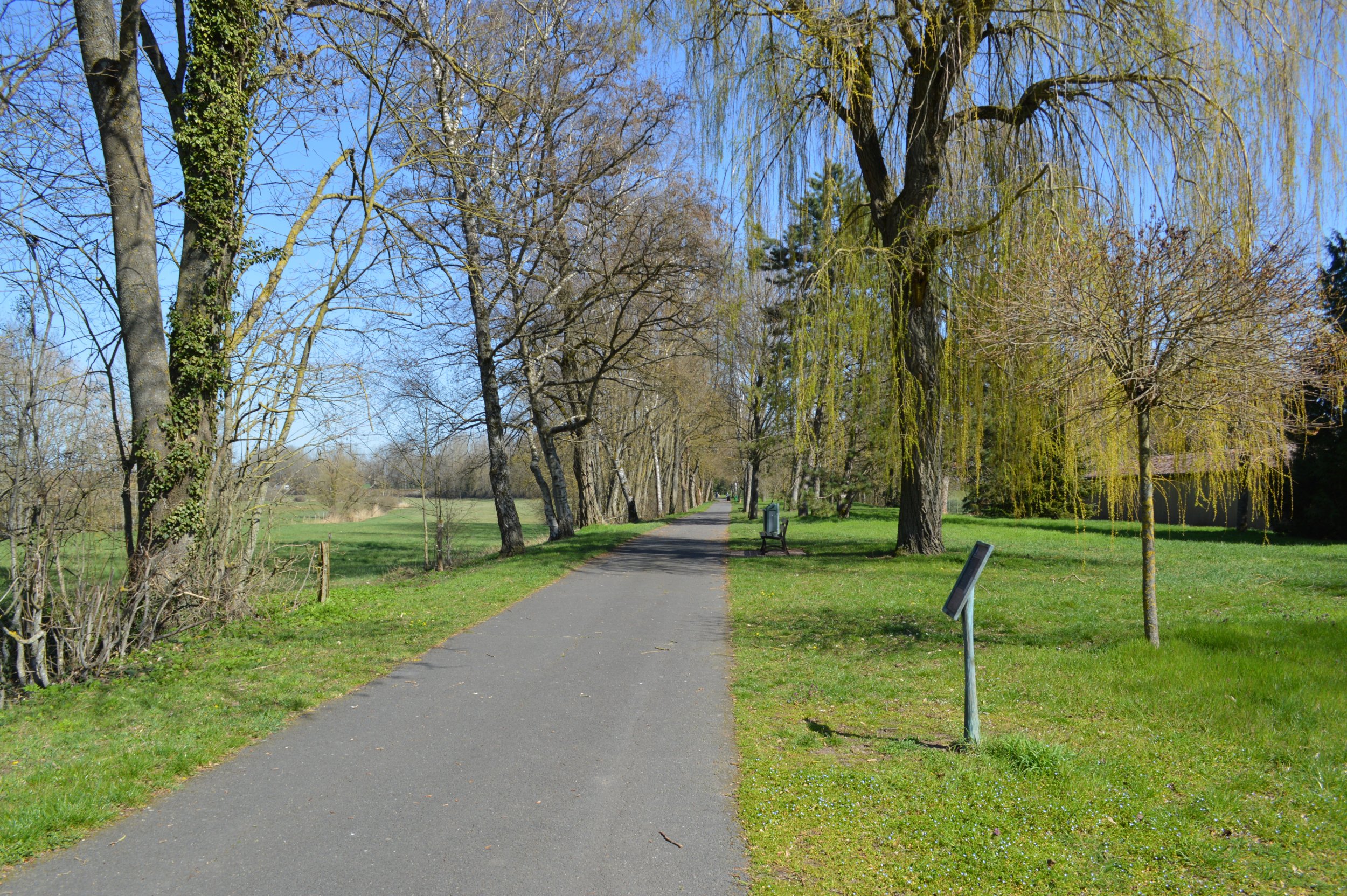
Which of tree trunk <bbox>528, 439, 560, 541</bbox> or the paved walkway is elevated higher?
tree trunk <bbox>528, 439, 560, 541</bbox>

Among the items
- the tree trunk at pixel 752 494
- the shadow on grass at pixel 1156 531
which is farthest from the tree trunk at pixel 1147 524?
the tree trunk at pixel 752 494

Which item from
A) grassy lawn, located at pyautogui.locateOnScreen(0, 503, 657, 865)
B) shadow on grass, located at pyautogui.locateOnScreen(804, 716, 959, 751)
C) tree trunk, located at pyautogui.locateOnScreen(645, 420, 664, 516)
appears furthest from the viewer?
tree trunk, located at pyautogui.locateOnScreen(645, 420, 664, 516)

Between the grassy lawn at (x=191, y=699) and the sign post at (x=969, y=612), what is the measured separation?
15.6ft

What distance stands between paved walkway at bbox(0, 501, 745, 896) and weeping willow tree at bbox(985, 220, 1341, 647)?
429 centimetres

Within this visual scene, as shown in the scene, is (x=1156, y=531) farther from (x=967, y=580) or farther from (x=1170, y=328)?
(x=967, y=580)

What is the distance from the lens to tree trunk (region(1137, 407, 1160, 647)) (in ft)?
23.2

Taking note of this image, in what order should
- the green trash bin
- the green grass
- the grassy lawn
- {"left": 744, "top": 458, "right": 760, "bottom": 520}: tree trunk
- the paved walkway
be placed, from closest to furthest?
the paved walkway → the grassy lawn → the green grass → the green trash bin → {"left": 744, "top": 458, "right": 760, "bottom": 520}: tree trunk

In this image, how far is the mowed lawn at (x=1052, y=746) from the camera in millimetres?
3730

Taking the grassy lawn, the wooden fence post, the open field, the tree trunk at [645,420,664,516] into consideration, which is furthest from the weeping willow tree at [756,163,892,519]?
the tree trunk at [645,420,664,516]

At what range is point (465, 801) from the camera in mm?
4453

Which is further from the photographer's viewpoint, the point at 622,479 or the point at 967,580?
the point at 622,479

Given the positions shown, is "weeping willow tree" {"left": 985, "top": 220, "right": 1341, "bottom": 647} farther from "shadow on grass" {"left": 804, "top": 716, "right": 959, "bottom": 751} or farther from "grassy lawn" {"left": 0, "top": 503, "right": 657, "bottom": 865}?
"grassy lawn" {"left": 0, "top": 503, "right": 657, "bottom": 865}

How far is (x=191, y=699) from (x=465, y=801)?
3220 millimetres

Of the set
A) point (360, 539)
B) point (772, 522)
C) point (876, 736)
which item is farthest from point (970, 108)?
point (360, 539)
